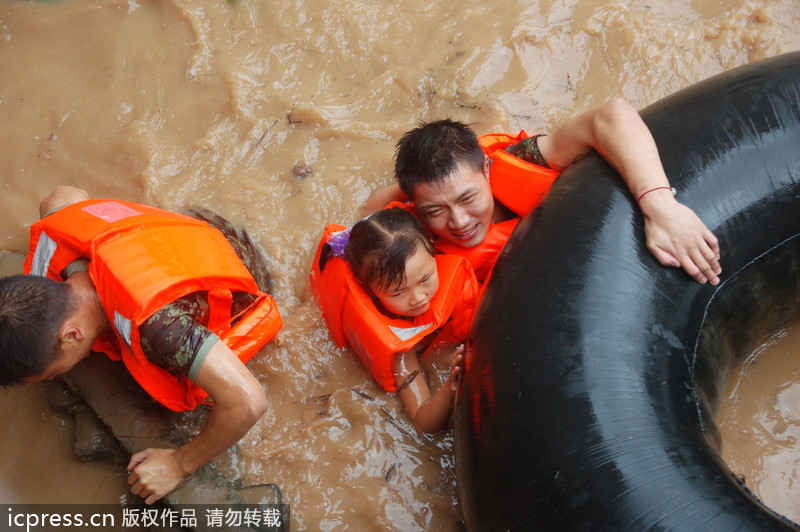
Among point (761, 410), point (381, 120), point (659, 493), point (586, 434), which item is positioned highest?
point (381, 120)

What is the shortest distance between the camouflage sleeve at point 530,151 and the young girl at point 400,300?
550 millimetres

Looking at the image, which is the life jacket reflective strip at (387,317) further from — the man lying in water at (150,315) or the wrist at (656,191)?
the wrist at (656,191)

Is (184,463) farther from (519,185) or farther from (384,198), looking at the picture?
(519,185)

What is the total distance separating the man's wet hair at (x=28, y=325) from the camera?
85.0 inches

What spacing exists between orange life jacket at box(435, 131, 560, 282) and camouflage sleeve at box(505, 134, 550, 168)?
45 millimetres

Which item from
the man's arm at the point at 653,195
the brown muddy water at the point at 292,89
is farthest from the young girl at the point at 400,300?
the man's arm at the point at 653,195

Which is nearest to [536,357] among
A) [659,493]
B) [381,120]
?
[659,493]

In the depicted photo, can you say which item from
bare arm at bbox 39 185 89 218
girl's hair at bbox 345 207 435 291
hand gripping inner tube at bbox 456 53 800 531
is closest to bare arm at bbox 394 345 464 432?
hand gripping inner tube at bbox 456 53 800 531

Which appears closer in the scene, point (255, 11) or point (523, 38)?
point (523, 38)

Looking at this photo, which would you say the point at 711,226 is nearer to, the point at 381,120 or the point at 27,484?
the point at 381,120

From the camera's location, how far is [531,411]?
6.37 feet

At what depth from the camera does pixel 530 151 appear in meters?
2.85

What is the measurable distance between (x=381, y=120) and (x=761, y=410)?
Result: 2.24m

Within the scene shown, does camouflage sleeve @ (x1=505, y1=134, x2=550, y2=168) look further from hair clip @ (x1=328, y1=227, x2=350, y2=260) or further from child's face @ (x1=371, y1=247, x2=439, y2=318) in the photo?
hair clip @ (x1=328, y1=227, x2=350, y2=260)
